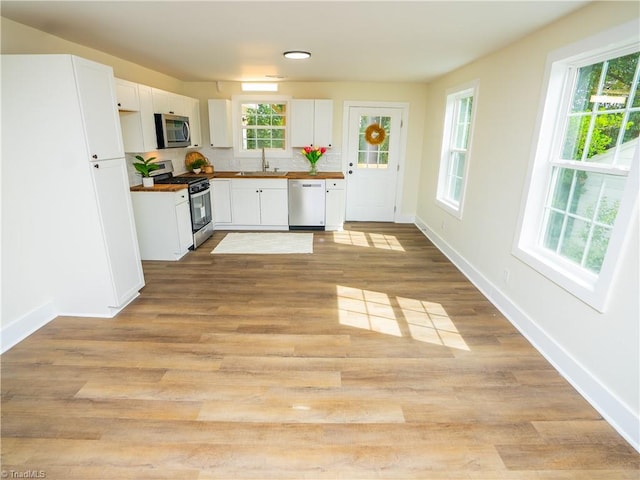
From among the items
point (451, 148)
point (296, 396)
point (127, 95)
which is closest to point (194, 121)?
point (127, 95)

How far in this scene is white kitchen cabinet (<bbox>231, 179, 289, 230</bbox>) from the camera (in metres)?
5.36

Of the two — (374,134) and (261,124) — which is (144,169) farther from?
(374,134)

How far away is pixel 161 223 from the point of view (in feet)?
13.7

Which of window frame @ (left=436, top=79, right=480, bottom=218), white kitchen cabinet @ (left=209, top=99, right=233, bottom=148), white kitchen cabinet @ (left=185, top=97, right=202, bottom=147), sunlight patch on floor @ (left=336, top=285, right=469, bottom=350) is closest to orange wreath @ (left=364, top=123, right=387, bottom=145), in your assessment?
window frame @ (left=436, top=79, right=480, bottom=218)

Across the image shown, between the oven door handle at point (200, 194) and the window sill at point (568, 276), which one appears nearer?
the window sill at point (568, 276)

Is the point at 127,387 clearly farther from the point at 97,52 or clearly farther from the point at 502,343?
the point at 97,52

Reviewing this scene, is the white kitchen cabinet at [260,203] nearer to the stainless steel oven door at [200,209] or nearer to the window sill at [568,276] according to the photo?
the stainless steel oven door at [200,209]

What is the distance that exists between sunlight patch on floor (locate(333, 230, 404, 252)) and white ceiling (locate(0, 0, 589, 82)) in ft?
7.76

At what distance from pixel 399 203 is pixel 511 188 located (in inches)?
124

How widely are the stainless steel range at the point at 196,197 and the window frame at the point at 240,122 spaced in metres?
1.07

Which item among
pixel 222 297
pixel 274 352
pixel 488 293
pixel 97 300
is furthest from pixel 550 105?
pixel 97 300

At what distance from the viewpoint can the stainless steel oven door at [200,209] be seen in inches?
182

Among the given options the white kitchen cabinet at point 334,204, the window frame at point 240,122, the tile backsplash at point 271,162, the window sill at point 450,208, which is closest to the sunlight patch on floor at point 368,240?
the white kitchen cabinet at point 334,204

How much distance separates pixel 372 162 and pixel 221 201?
2.68m
